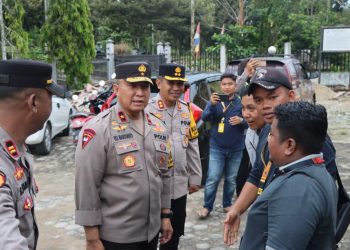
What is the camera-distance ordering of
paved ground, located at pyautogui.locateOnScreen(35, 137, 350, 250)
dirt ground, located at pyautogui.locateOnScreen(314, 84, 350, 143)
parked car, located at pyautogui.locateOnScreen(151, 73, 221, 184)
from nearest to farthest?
paved ground, located at pyautogui.locateOnScreen(35, 137, 350, 250)
parked car, located at pyautogui.locateOnScreen(151, 73, 221, 184)
dirt ground, located at pyautogui.locateOnScreen(314, 84, 350, 143)

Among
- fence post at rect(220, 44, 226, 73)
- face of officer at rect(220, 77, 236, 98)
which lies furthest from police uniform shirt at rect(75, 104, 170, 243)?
fence post at rect(220, 44, 226, 73)

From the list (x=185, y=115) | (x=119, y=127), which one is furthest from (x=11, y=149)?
(x=185, y=115)

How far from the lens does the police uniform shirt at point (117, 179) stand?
250 centimetres

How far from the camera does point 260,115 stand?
8.46ft

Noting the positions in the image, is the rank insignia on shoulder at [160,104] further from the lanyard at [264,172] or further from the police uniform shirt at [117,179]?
the lanyard at [264,172]

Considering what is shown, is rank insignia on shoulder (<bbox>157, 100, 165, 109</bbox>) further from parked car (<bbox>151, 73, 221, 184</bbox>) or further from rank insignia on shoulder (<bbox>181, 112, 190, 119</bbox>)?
parked car (<bbox>151, 73, 221, 184</bbox>)

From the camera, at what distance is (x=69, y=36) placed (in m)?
14.2

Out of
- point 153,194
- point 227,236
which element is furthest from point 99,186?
point 227,236

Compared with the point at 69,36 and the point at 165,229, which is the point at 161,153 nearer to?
the point at 165,229

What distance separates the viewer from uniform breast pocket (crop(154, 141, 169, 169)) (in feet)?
8.92

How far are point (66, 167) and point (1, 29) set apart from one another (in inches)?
223

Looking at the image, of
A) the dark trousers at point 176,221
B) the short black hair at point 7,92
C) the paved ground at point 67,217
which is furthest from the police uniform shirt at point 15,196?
the paved ground at point 67,217

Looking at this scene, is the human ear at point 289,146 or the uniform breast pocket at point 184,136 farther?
the uniform breast pocket at point 184,136

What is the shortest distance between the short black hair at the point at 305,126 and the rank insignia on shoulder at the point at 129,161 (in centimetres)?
103
